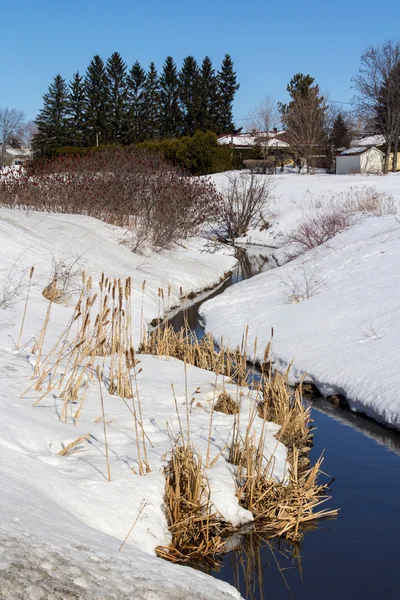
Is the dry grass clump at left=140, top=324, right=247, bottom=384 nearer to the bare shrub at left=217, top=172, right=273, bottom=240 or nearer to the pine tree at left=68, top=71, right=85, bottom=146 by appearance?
the bare shrub at left=217, top=172, right=273, bottom=240

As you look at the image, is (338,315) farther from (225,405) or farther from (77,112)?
(77,112)

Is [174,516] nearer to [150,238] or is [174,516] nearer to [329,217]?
[150,238]

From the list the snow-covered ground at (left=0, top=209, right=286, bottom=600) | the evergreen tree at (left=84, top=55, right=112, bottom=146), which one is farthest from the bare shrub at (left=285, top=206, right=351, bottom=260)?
the evergreen tree at (left=84, top=55, right=112, bottom=146)

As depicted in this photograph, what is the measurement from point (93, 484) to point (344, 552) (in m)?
1.71

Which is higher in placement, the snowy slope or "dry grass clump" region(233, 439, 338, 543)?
the snowy slope

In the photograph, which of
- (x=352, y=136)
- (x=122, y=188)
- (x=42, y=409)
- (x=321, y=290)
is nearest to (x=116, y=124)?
(x=352, y=136)

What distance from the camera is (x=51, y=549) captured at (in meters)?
3.19

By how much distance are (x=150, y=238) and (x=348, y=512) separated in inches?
555

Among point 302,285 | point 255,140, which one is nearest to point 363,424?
point 302,285

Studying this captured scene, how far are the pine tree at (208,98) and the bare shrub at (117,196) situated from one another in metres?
42.0

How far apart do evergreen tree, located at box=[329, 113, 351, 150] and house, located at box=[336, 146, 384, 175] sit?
260 inches

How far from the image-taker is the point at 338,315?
36.1ft

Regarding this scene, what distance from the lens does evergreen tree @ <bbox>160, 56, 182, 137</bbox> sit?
2430 inches

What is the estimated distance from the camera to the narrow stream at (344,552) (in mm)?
4461
